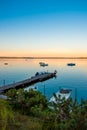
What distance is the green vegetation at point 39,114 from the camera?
5.87m

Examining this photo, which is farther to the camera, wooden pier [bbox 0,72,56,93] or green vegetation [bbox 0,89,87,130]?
wooden pier [bbox 0,72,56,93]

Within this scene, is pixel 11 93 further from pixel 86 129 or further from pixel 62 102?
pixel 86 129

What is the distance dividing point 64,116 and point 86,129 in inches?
156

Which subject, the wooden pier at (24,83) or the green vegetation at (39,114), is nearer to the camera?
the green vegetation at (39,114)

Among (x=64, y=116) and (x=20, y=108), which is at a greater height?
(x=64, y=116)

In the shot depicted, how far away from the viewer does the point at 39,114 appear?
13078 mm

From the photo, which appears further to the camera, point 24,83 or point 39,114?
point 24,83

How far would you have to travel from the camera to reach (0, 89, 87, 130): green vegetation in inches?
231

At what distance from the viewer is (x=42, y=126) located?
5.46 meters

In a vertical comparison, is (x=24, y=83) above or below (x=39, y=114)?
below

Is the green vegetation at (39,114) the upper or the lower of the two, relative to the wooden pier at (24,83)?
upper

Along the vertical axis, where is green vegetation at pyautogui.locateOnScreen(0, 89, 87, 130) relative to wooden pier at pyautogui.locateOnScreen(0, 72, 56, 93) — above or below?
above

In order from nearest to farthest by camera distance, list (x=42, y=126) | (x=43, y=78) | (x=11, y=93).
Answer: (x=42, y=126) < (x=11, y=93) < (x=43, y=78)

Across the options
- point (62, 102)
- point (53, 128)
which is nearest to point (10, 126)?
point (53, 128)
